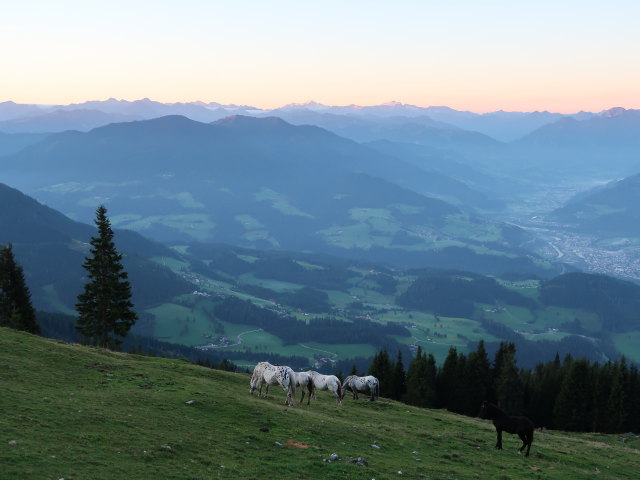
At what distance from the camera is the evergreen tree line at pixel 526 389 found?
79.2 meters

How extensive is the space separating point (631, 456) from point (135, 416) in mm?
39807

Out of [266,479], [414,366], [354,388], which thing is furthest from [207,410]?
[414,366]

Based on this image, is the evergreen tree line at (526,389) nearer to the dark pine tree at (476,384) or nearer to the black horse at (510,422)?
the dark pine tree at (476,384)

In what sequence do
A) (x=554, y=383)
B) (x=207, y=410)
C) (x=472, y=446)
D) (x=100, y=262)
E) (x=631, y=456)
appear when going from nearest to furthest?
(x=207, y=410), (x=472, y=446), (x=631, y=456), (x=100, y=262), (x=554, y=383)

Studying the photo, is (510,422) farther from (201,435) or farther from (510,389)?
(510,389)

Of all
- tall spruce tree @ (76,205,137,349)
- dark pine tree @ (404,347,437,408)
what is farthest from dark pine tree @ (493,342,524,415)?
tall spruce tree @ (76,205,137,349)

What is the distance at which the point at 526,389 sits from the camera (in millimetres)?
92688

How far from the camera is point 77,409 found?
2812cm

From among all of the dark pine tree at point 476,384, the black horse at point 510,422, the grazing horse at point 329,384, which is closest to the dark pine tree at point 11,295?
the grazing horse at point 329,384

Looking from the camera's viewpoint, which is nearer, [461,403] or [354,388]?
[354,388]

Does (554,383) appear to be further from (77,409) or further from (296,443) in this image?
(77,409)

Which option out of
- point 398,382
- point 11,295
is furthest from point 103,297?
point 398,382

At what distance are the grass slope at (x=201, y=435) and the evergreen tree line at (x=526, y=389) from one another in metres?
37.3

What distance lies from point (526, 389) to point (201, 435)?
80.3 meters
